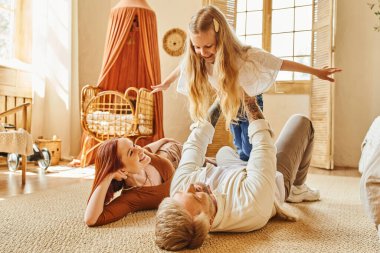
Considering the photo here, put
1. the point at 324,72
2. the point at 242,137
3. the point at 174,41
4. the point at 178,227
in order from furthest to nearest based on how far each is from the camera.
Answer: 1. the point at 174,41
2. the point at 242,137
3. the point at 324,72
4. the point at 178,227

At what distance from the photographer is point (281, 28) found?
4.61 meters

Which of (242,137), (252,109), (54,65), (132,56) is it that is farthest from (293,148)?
(54,65)

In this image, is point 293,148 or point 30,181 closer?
point 293,148

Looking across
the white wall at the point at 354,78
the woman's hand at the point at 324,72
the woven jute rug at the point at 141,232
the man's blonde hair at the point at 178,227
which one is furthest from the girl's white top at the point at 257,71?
the white wall at the point at 354,78

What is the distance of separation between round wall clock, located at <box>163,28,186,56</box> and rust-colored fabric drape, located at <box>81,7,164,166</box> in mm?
630

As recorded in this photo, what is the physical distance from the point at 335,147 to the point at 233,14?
75.9 inches

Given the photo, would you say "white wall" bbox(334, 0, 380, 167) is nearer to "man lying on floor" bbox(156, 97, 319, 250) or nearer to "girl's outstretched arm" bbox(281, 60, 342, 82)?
"man lying on floor" bbox(156, 97, 319, 250)

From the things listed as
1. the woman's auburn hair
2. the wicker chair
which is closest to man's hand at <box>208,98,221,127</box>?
the woman's auburn hair

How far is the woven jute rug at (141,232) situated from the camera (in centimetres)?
123

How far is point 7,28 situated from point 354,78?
3805 millimetres

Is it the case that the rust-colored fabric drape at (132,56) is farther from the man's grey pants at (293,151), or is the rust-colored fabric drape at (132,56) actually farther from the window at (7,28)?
the man's grey pants at (293,151)

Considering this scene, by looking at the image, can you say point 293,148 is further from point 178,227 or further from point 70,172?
point 70,172

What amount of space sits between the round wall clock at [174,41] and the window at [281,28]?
0.75 metres

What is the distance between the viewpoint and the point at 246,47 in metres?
1.67
